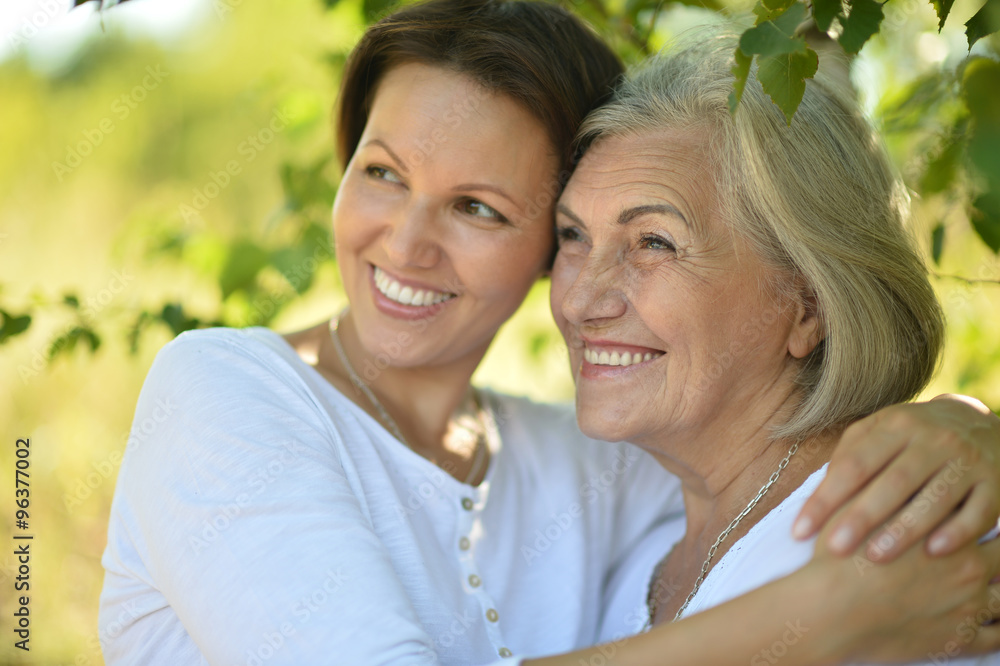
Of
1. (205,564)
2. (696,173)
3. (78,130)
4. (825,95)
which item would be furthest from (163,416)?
(78,130)

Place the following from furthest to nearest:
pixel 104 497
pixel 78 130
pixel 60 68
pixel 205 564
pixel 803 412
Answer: pixel 60 68
pixel 78 130
pixel 104 497
pixel 803 412
pixel 205 564

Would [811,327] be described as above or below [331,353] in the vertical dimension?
above

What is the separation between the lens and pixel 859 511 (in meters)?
1.40

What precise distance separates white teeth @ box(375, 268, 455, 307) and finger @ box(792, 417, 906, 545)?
1.18 m

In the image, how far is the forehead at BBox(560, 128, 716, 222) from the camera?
2045mm

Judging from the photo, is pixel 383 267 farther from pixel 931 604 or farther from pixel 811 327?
pixel 931 604

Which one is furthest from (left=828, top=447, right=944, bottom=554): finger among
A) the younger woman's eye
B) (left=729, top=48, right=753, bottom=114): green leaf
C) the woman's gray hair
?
the younger woman's eye

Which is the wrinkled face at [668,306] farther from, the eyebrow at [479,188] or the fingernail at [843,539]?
the fingernail at [843,539]

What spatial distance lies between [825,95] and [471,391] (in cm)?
142

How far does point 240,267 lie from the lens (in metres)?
2.94

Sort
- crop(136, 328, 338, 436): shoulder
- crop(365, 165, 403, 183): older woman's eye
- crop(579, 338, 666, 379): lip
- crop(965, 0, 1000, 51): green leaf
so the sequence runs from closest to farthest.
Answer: crop(965, 0, 1000, 51): green leaf
crop(136, 328, 338, 436): shoulder
crop(579, 338, 666, 379): lip
crop(365, 165, 403, 183): older woman's eye

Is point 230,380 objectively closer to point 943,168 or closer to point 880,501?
point 880,501

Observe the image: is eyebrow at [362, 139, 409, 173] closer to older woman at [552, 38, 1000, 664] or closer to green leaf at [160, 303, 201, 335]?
older woman at [552, 38, 1000, 664]

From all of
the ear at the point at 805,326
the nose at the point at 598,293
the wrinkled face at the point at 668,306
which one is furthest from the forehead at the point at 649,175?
the ear at the point at 805,326
